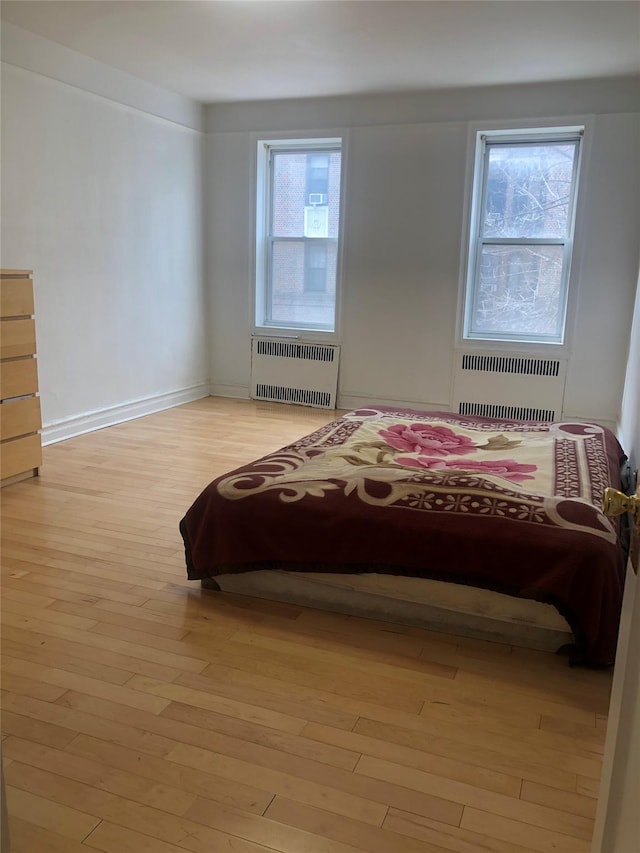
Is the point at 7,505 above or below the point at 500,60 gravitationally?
below

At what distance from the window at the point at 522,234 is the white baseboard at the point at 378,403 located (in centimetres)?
64

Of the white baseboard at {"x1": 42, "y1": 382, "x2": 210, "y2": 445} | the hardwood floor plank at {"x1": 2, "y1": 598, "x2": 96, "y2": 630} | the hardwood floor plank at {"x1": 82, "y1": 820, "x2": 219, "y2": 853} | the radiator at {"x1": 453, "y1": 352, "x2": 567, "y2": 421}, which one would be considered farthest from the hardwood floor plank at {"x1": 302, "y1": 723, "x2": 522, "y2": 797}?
the radiator at {"x1": 453, "y1": 352, "x2": 567, "y2": 421}

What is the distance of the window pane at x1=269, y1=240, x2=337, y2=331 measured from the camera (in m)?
6.09

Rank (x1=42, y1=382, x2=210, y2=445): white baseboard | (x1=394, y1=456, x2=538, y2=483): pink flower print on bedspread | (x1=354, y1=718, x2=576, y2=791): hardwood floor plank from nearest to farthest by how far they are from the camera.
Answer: (x1=354, y1=718, x2=576, y2=791): hardwood floor plank → (x1=394, y1=456, x2=538, y2=483): pink flower print on bedspread → (x1=42, y1=382, x2=210, y2=445): white baseboard

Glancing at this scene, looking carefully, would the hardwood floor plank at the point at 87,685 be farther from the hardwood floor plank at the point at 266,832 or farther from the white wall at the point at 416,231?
the white wall at the point at 416,231

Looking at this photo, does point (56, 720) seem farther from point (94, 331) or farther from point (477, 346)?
point (477, 346)

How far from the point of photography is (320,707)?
6.51 feet

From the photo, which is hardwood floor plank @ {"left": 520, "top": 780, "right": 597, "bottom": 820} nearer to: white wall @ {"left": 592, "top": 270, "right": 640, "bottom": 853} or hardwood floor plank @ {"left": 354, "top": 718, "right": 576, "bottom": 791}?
hardwood floor plank @ {"left": 354, "top": 718, "right": 576, "bottom": 791}

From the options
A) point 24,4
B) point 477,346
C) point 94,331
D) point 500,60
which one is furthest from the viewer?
point 477,346

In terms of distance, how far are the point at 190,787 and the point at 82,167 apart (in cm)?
428

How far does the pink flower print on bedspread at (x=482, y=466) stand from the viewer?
9.44ft

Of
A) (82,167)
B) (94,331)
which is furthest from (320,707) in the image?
(82,167)

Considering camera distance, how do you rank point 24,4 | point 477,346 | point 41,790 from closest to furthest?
point 41,790 → point 24,4 → point 477,346

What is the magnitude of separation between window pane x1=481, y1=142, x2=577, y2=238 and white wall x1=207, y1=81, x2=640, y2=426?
0.23m
